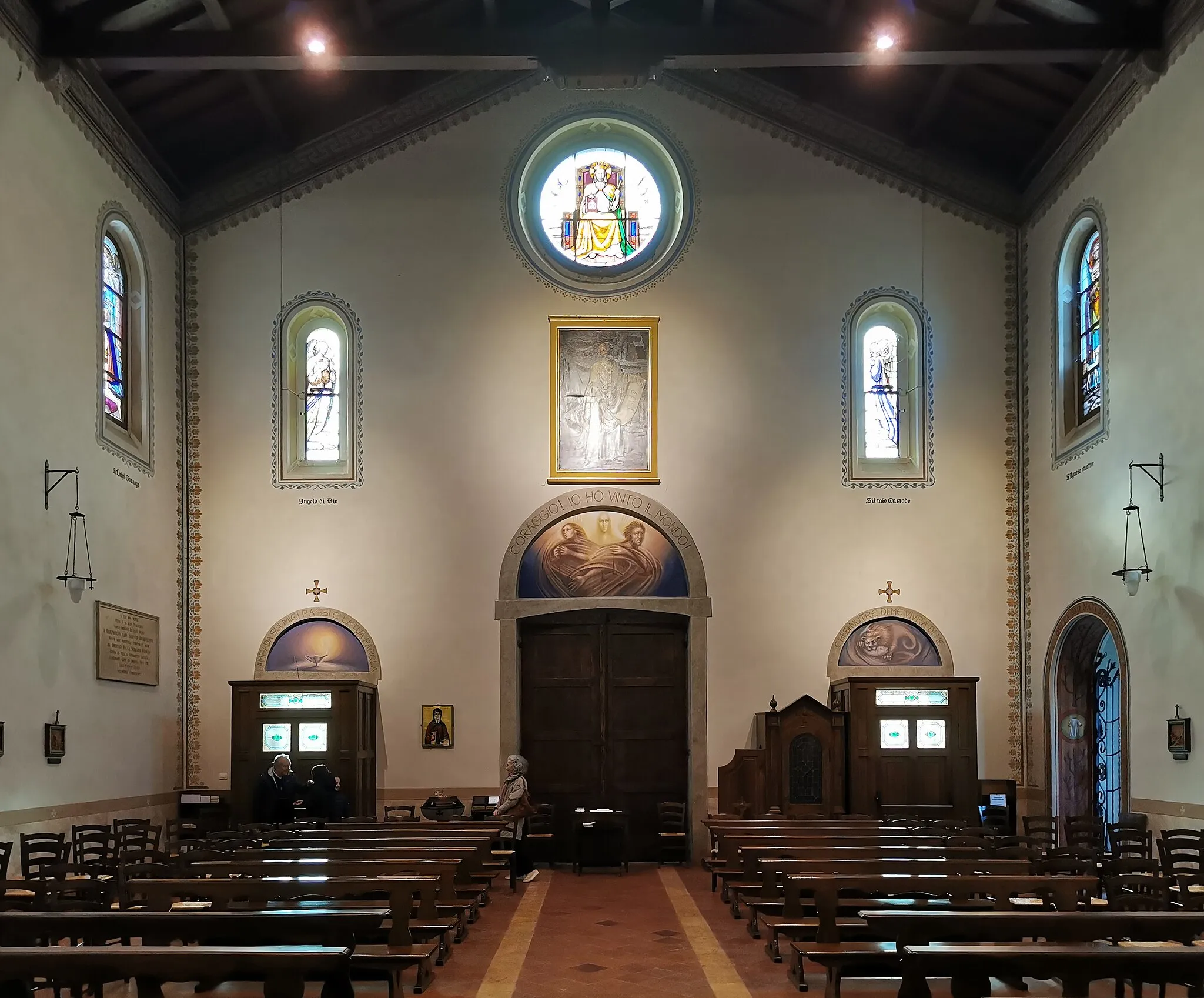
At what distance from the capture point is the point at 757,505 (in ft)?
58.7

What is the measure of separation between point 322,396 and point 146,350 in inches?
95.1

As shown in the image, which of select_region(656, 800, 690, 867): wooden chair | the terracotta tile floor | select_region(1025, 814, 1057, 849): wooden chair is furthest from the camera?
select_region(656, 800, 690, 867): wooden chair

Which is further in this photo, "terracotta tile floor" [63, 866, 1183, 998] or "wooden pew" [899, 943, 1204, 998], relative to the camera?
"terracotta tile floor" [63, 866, 1183, 998]

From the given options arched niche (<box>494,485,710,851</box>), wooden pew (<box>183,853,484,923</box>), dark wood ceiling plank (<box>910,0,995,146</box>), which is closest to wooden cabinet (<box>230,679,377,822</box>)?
arched niche (<box>494,485,710,851</box>)

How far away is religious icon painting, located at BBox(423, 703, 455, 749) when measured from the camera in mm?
17484

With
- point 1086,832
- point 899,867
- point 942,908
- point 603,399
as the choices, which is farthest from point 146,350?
point 942,908

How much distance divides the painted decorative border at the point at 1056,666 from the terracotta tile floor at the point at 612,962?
460 cm

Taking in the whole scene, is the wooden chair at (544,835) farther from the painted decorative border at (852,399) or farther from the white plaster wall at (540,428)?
the painted decorative border at (852,399)

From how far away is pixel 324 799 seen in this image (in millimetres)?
15531

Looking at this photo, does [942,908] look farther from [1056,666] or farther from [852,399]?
[852,399]

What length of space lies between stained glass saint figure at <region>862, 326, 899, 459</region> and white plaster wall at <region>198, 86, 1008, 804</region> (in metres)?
0.49

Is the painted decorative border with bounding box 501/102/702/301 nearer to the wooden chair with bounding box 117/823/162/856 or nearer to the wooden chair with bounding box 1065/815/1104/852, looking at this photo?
the wooden chair with bounding box 117/823/162/856

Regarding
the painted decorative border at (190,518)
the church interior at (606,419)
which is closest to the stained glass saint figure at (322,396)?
the church interior at (606,419)

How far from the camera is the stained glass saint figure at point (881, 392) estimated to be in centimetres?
1823
